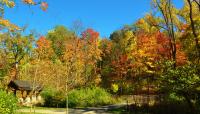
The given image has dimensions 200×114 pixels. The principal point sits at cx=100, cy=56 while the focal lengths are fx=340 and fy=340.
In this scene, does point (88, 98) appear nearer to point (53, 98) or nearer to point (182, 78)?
point (53, 98)

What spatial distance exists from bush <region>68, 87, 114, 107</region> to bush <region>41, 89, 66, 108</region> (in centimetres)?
95

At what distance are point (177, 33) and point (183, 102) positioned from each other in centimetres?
753

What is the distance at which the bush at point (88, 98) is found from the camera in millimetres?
37688

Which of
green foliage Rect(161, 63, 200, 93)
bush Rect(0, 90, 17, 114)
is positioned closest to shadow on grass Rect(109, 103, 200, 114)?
green foliage Rect(161, 63, 200, 93)

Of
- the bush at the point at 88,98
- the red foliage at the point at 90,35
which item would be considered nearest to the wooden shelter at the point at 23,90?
the bush at the point at 88,98

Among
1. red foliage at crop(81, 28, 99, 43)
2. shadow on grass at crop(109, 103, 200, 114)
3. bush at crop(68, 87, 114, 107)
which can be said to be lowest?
shadow on grass at crop(109, 103, 200, 114)

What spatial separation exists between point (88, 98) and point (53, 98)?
13.1 ft

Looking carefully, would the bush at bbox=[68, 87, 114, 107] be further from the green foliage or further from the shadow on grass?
the green foliage

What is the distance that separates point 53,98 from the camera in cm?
3875

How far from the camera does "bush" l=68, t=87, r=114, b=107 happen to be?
124 ft

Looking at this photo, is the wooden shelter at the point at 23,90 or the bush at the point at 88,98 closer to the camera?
the bush at the point at 88,98

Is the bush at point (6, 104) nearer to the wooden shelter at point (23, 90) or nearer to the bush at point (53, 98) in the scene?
the bush at point (53, 98)

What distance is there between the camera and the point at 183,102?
1152 inches

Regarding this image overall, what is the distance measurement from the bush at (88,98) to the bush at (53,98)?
951 millimetres
